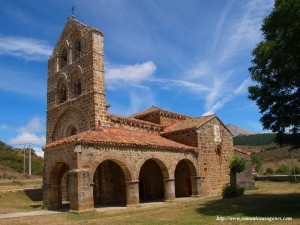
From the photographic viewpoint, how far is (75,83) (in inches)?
821

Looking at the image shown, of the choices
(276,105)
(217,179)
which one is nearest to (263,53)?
(276,105)

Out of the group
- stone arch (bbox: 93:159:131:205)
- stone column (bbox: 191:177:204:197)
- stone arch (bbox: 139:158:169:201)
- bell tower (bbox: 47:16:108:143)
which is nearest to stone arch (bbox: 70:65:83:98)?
bell tower (bbox: 47:16:108:143)

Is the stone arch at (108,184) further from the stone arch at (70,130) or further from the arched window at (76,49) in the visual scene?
the arched window at (76,49)

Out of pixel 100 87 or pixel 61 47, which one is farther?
pixel 61 47

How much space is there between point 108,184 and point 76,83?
7147 millimetres

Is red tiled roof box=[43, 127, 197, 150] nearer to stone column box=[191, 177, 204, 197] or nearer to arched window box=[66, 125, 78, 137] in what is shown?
stone column box=[191, 177, 204, 197]

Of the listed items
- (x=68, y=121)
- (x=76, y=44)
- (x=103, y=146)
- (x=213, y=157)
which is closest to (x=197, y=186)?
(x=213, y=157)

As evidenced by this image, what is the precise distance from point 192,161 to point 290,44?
418 inches

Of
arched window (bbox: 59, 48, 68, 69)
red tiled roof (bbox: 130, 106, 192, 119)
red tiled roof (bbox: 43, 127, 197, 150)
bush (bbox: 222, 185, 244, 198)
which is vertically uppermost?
arched window (bbox: 59, 48, 68, 69)

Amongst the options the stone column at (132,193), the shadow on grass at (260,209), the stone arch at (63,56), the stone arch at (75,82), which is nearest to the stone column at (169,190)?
the stone column at (132,193)

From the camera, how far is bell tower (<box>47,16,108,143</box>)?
1878 cm

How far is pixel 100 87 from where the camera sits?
19.0m

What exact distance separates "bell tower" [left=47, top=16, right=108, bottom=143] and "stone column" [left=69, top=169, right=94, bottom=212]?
4711 millimetres

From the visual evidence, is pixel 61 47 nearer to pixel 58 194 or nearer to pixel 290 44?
pixel 58 194
